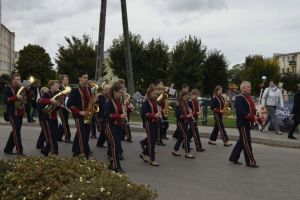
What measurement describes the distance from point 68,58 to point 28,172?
42.1 m

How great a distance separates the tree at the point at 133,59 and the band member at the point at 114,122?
1420 inches

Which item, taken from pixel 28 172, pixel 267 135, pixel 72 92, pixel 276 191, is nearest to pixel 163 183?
pixel 276 191

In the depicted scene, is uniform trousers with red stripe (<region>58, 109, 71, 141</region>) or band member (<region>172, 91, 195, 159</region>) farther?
uniform trousers with red stripe (<region>58, 109, 71, 141</region>)

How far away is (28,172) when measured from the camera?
5.38 metres

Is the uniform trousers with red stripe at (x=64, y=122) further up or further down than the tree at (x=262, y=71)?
further down

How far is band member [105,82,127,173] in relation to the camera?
32.2ft

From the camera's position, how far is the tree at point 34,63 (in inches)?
2963

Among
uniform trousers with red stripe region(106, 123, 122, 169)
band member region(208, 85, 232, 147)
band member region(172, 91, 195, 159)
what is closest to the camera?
uniform trousers with red stripe region(106, 123, 122, 169)

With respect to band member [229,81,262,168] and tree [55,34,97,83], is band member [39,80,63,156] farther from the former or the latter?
tree [55,34,97,83]

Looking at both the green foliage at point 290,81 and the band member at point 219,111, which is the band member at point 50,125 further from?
the green foliage at point 290,81

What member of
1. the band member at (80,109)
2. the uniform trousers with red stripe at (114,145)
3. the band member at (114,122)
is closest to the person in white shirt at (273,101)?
the band member at (80,109)

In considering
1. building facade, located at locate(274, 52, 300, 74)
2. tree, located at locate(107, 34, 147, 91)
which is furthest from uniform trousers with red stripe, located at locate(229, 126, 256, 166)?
building facade, located at locate(274, 52, 300, 74)

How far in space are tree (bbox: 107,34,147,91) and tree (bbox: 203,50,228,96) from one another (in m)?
11.4

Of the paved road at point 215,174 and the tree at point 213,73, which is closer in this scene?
the paved road at point 215,174
